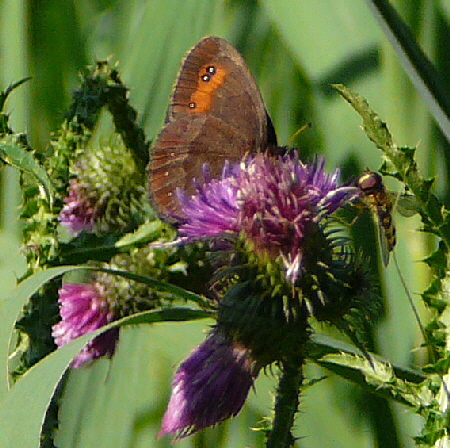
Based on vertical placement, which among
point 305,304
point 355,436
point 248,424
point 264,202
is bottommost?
point 355,436

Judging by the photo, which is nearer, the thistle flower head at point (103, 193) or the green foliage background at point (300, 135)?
the thistle flower head at point (103, 193)

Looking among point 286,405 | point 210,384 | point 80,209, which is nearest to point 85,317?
point 80,209

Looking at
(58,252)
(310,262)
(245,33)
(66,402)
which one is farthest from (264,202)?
(245,33)

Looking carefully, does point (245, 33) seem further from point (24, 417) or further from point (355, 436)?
point (24, 417)

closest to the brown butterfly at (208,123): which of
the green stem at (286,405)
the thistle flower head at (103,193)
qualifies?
the thistle flower head at (103,193)

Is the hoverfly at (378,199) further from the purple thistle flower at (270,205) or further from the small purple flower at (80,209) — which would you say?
the small purple flower at (80,209)

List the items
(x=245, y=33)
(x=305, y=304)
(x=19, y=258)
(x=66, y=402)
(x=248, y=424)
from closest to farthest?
(x=305, y=304)
(x=19, y=258)
(x=66, y=402)
(x=248, y=424)
(x=245, y=33)
